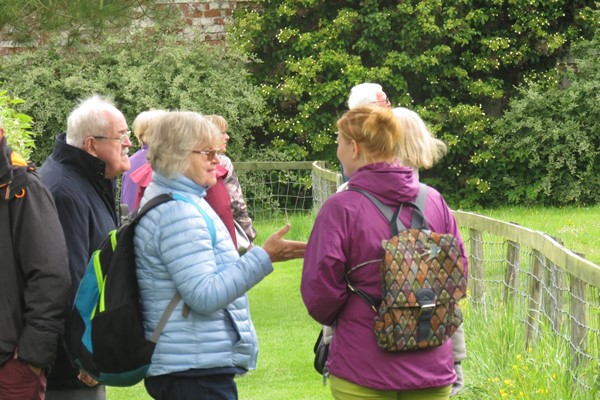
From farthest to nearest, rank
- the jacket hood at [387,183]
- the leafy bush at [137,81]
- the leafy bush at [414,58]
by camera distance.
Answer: the leafy bush at [414,58] → the leafy bush at [137,81] → the jacket hood at [387,183]

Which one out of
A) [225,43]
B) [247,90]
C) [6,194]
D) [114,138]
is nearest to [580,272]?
[114,138]

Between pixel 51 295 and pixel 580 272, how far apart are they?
2475 mm

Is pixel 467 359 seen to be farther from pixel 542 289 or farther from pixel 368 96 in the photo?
pixel 368 96

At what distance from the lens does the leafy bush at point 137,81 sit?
1759 centimetres

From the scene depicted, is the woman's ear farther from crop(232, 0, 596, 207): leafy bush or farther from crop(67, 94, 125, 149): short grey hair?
crop(232, 0, 596, 207): leafy bush

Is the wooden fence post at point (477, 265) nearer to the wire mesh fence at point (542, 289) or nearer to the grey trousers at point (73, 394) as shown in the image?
the wire mesh fence at point (542, 289)

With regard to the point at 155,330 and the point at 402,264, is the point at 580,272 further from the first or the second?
the point at 155,330

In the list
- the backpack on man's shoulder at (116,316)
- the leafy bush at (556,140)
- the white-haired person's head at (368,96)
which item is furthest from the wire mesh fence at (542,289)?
the leafy bush at (556,140)

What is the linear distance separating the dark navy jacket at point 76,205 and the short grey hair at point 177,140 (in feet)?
2.80

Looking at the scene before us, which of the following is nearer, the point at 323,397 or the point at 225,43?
the point at 323,397

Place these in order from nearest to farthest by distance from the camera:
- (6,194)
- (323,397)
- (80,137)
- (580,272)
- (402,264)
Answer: (402,264), (6,194), (80,137), (580,272), (323,397)

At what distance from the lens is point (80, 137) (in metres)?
5.18

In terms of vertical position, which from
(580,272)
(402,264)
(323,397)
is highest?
(402,264)

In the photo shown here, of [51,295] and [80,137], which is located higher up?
[80,137]
